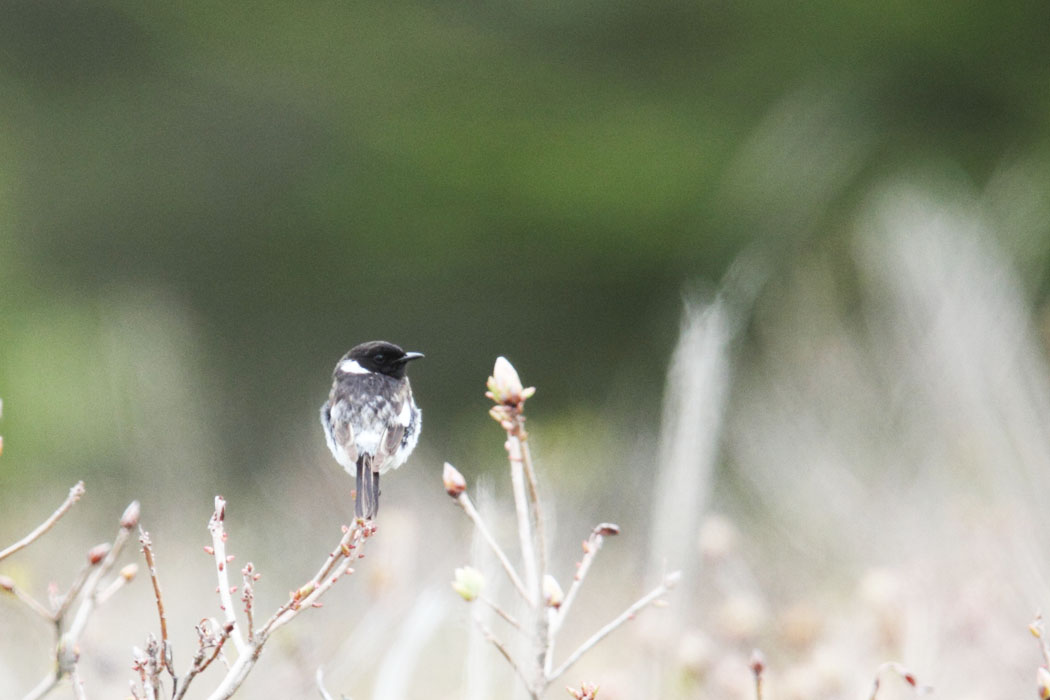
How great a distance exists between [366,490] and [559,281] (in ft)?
42.7

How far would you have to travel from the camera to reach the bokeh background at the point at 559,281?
14.3ft

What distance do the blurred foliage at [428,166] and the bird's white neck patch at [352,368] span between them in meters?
9.54

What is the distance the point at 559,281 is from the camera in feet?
49.5

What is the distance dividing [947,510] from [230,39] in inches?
530

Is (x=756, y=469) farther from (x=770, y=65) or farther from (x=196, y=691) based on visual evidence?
(x=770, y=65)

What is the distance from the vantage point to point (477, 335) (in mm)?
15273

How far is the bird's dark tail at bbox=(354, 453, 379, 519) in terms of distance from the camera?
195 centimetres

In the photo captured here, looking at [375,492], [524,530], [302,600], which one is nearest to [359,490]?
[375,492]

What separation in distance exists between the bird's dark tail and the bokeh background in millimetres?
783

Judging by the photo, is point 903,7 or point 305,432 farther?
point 903,7

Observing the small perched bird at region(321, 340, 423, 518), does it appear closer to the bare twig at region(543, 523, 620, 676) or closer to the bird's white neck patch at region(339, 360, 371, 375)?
the bird's white neck patch at region(339, 360, 371, 375)

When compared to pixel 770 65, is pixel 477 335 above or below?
below

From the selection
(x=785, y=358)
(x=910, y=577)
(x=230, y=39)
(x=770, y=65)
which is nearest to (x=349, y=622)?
(x=910, y=577)

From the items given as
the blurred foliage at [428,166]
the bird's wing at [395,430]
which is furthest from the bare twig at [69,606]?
the blurred foliage at [428,166]
